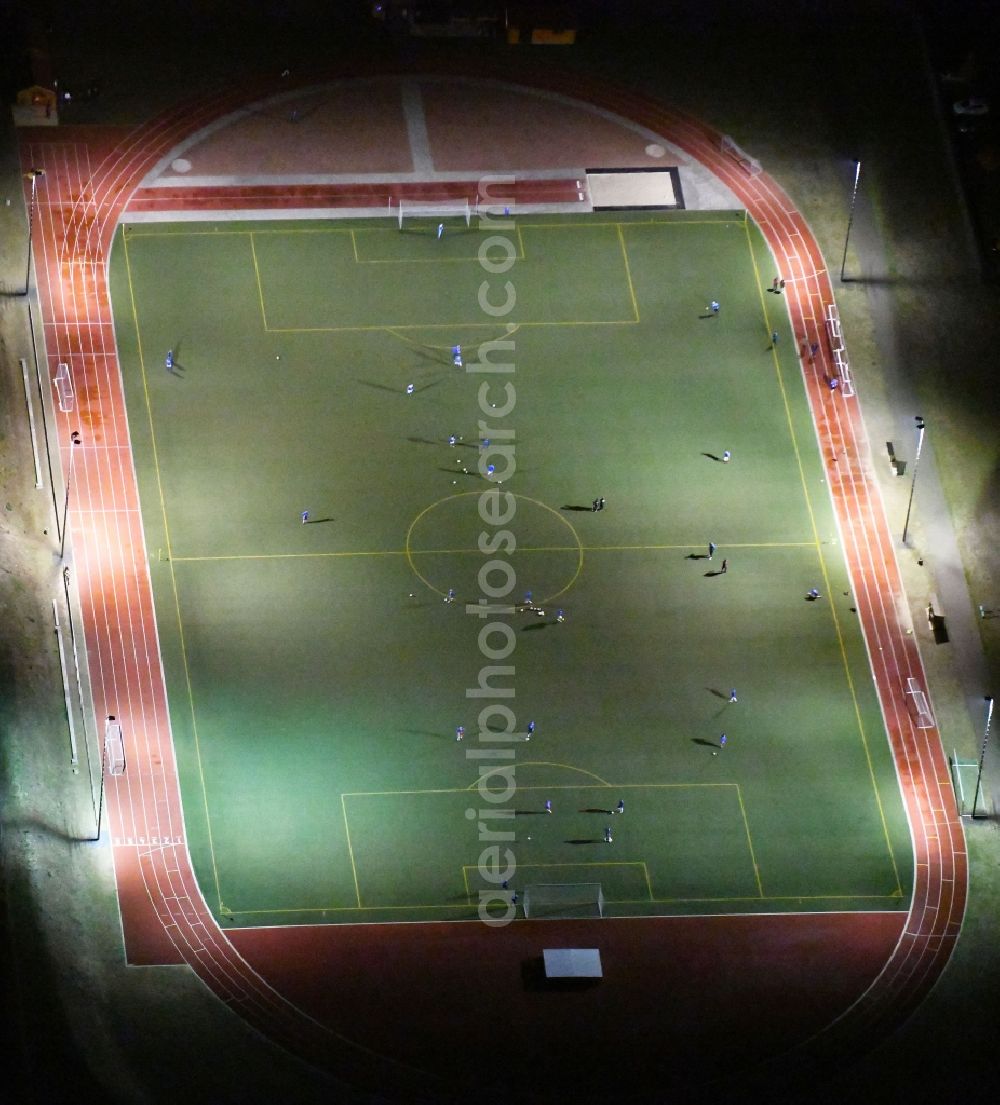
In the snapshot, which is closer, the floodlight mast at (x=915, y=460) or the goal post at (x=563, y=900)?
the goal post at (x=563, y=900)

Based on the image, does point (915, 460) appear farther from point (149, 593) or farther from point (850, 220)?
point (149, 593)

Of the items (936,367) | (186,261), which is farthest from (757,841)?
(186,261)

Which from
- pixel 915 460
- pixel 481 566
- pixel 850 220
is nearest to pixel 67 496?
pixel 481 566

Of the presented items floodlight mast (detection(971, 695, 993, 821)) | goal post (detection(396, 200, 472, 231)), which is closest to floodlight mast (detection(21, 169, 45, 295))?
goal post (detection(396, 200, 472, 231))

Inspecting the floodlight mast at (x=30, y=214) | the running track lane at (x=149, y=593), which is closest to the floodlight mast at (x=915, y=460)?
the running track lane at (x=149, y=593)

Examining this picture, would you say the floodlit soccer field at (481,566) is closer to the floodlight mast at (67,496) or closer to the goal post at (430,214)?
the goal post at (430,214)

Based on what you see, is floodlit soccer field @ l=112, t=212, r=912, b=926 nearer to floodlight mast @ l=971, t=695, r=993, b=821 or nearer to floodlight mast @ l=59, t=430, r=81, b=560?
floodlight mast @ l=59, t=430, r=81, b=560
